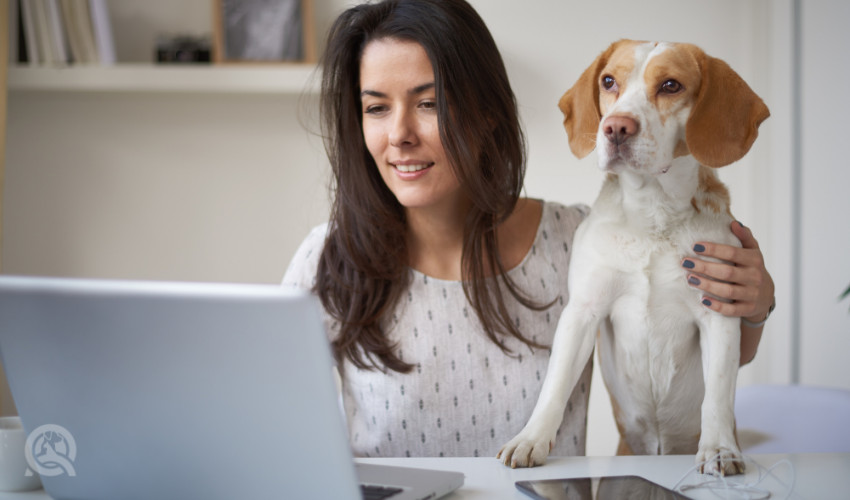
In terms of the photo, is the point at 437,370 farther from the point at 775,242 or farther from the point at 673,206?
the point at 775,242

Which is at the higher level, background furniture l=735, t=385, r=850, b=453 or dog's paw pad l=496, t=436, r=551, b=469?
dog's paw pad l=496, t=436, r=551, b=469

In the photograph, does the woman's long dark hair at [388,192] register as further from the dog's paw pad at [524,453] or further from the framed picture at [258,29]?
the framed picture at [258,29]

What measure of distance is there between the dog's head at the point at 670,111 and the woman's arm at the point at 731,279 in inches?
5.6

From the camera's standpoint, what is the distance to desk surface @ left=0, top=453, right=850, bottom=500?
32.9 inches

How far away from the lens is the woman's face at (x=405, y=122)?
1.30 meters

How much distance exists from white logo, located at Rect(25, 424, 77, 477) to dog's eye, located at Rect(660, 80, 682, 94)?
35.5 inches

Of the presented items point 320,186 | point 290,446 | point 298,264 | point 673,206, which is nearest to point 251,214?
point 320,186

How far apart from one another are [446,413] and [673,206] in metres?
0.57

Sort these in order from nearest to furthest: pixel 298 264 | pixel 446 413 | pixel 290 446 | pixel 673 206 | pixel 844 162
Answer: pixel 290 446 < pixel 673 206 < pixel 446 413 < pixel 298 264 < pixel 844 162

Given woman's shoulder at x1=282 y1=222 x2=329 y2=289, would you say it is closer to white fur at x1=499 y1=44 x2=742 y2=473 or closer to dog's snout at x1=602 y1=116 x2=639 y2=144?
white fur at x1=499 y1=44 x2=742 y2=473

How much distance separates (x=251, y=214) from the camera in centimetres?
265

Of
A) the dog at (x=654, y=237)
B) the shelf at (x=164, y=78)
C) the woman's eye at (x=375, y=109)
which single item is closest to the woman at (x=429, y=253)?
the woman's eye at (x=375, y=109)

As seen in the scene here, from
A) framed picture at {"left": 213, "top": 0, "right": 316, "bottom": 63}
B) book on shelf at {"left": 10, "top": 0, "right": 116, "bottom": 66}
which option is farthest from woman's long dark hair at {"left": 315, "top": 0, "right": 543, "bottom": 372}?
book on shelf at {"left": 10, "top": 0, "right": 116, "bottom": 66}

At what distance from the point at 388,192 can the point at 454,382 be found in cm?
40
